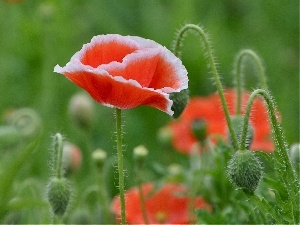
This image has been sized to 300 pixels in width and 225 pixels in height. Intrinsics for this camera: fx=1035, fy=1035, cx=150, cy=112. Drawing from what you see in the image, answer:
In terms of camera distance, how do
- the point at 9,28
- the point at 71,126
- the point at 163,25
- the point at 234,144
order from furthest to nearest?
the point at 163,25, the point at 9,28, the point at 71,126, the point at 234,144

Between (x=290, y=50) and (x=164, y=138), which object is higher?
(x=290, y=50)

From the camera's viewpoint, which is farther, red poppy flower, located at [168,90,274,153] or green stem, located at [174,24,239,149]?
red poppy flower, located at [168,90,274,153]

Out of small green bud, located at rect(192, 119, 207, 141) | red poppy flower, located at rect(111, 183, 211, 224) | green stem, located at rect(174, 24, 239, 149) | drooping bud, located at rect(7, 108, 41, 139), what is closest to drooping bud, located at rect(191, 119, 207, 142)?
small green bud, located at rect(192, 119, 207, 141)

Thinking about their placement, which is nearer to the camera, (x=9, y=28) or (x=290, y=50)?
(x=9, y=28)

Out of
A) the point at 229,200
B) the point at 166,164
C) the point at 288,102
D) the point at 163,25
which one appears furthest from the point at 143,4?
the point at 229,200

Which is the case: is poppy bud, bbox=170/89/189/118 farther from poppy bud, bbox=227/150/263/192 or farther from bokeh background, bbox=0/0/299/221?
bokeh background, bbox=0/0/299/221

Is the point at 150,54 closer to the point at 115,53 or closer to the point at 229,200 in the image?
the point at 115,53

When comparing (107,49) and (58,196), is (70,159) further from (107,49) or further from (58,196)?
(107,49)
